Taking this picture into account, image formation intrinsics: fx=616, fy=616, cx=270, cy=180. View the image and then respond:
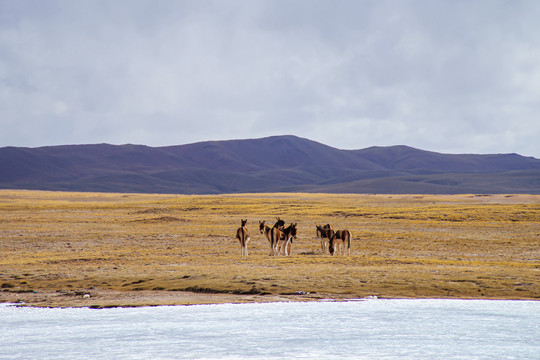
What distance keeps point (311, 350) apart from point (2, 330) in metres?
5.36

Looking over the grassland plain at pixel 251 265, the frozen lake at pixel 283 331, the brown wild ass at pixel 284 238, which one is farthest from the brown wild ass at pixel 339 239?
the frozen lake at pixel 283 331

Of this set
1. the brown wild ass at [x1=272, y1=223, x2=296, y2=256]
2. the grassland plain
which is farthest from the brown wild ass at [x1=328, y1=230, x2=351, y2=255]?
the brown wild ass at [x1=272, y1=223, x2=296, y2=256]

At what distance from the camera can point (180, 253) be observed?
81.1 ft

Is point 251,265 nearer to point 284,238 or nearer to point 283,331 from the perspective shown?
point 284,238

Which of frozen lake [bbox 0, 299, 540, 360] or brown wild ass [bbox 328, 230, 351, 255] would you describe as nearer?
frozen lake [bbox 0, 299, 540, 360]

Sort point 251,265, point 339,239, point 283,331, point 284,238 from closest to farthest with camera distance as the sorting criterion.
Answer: point 283,331, point 251,265, point 284,238, point 339,239

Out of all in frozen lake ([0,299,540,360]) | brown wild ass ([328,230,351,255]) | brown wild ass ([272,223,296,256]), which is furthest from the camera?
brown wild ass ([328,230,351,255])

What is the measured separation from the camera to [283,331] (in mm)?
10211

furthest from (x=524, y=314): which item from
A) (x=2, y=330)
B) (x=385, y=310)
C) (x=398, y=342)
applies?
(x=2, y=330)

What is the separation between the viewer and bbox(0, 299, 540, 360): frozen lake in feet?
29.1

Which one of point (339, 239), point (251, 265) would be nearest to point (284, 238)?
point (339, 239)

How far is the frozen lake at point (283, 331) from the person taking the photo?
8.86 m

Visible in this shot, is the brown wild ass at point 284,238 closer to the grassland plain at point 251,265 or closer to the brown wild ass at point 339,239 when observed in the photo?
the grassland plain at point 251,265

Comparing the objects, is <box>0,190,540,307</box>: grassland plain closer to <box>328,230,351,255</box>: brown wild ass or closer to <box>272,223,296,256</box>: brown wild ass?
<box>272,223,296,256</box>: brown wild ass
